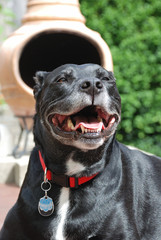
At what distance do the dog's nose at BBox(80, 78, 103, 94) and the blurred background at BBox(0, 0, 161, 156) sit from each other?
138 inches

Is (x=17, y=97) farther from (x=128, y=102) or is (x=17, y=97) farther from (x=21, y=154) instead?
(x=128, y=102)

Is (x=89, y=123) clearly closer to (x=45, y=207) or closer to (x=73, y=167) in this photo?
(x=73, y=167)

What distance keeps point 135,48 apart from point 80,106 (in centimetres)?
371

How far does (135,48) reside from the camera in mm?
5773

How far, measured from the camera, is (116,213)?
236cm

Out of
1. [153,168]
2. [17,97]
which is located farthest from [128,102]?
[153,168]

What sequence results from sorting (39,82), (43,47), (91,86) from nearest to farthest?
(91,86) < (39,82) < (43,47)

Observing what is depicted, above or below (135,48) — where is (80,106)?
above

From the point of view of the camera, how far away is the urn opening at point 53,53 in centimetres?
486

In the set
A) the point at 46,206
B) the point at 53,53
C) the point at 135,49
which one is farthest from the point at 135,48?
the point at 46,206

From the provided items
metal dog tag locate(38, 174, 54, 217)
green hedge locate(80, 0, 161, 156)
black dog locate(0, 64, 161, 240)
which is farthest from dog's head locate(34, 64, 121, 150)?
green hedge locate(80, 0, 161, 156)

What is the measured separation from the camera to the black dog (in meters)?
2.29

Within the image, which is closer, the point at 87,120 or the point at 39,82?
the point at 87,120

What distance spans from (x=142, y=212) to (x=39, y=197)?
2.11 feet
